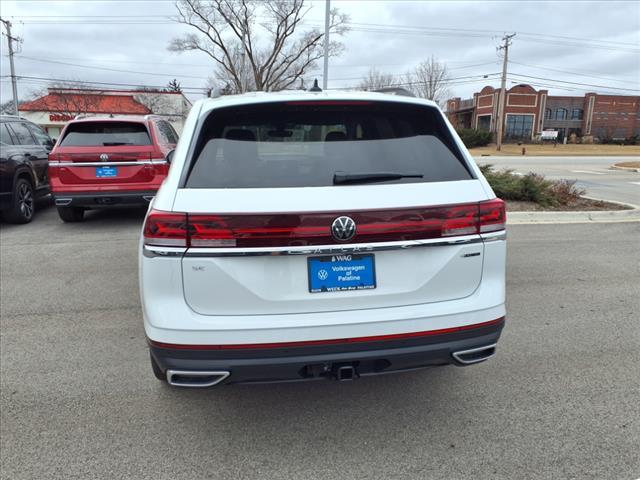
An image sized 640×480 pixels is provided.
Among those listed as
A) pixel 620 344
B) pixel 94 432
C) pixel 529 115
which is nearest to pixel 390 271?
pixel 94 432

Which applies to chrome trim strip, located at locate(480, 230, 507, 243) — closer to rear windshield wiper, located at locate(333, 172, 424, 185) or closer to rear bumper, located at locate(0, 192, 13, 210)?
rear windshield wiper, located at locate(333, 172, 424, 185)

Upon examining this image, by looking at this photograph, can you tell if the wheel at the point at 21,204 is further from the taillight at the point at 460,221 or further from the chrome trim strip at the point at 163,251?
the taillight at the point at 460,221

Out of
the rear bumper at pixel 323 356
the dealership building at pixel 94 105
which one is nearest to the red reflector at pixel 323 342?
the rear bumper at pixel 323 356

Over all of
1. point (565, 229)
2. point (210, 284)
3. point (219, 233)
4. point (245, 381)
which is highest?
point (219, 233)

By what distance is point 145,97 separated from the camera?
60062 mm

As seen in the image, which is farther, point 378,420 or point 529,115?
point 529,115

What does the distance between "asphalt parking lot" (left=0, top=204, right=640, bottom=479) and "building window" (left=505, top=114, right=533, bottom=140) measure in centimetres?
7616

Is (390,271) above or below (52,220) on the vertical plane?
above

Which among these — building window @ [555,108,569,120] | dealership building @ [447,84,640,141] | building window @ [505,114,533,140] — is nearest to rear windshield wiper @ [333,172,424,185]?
dealership building @ [447,84,640,141]

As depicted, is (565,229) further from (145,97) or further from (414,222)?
(145,97)

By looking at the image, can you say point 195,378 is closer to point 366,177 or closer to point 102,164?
point 366,177

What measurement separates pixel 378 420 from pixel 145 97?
64035mm

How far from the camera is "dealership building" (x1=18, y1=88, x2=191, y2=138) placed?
52.7m

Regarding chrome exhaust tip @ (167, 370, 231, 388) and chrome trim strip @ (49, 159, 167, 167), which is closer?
chrome exhaust tip @ (167, 370, 231, 388)
